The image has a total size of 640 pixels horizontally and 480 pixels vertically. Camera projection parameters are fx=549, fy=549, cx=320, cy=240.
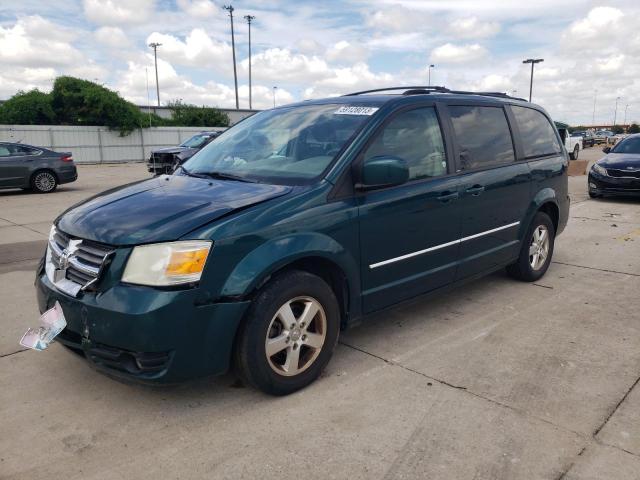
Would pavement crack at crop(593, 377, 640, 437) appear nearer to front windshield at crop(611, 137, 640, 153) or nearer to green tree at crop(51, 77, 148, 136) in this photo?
front windshield at crop(611, 137, 640, 153)

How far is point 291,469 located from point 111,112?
3197 cm

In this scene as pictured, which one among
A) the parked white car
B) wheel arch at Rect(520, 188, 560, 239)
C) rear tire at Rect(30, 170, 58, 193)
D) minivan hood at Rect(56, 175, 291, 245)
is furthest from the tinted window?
the parked white car

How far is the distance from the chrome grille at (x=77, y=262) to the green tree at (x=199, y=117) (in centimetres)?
4164

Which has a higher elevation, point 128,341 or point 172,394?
point 128,341

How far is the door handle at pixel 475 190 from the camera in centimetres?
430

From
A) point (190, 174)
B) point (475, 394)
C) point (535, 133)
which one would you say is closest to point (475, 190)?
point (535, 133)

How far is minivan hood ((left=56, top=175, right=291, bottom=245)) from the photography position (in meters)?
2.84

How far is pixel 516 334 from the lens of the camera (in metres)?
4.20

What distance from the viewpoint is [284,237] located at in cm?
304

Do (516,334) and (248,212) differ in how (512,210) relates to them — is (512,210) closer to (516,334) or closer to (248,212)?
(516,334)

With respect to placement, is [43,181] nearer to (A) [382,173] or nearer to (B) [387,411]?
(A) [382,173]

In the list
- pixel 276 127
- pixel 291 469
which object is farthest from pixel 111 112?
pixel 291 469

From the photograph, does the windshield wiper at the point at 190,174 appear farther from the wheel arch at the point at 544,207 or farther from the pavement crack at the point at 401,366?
the wheel arch at the point at 544,207

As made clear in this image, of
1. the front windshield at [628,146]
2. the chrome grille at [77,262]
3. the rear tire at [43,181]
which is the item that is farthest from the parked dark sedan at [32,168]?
the front windshield at [628,146]
